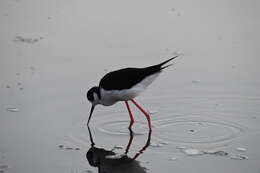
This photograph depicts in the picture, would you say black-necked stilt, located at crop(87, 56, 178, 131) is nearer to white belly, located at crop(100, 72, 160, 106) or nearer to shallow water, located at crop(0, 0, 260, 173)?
white belly, located at crop(100, 72, 160, 106)

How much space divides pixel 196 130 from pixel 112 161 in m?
1.03

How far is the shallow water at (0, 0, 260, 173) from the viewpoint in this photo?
496 cm

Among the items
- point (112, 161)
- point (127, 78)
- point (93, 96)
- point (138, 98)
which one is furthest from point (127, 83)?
point (112, 161)

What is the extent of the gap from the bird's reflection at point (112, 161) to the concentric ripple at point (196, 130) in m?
0.34

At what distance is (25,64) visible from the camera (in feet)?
23.8

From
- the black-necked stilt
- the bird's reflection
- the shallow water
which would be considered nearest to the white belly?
the black-necked stilt

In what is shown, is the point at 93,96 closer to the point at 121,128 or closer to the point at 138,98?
the point at 121,128

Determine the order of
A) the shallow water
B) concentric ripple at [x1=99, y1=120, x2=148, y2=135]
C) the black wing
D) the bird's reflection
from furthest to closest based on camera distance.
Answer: the black wing, concentric ripple at [x1=99, y1=120, x2=148, y2=135], the shallow water, the bird's reflection

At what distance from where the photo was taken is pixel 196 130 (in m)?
5.48

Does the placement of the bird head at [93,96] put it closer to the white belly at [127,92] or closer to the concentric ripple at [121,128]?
the white belly at [127,92]

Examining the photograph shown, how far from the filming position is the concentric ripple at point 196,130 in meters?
5.26

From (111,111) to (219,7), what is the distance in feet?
12.5

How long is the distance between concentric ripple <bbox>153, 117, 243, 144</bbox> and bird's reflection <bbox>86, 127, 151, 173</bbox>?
34 cm

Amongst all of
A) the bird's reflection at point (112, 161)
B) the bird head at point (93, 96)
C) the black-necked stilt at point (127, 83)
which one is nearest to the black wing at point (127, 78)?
the black-necked stilt at point (127, 83)
